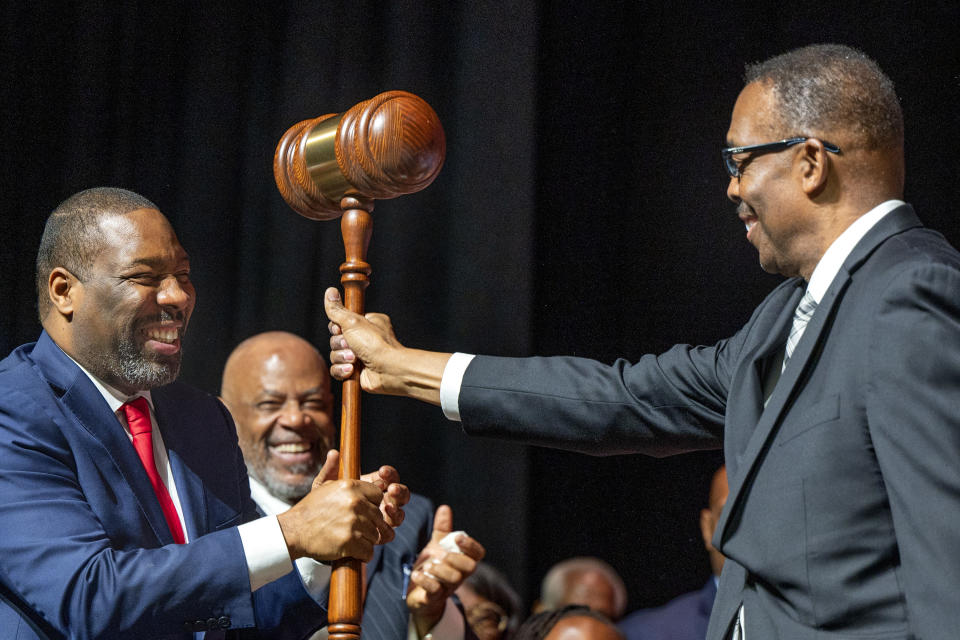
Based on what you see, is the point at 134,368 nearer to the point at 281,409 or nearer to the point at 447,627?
the point at 447,627

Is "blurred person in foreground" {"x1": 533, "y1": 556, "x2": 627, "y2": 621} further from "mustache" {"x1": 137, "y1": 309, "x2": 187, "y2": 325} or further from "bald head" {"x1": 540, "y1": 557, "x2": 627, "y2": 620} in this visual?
"mustache" {"x1": 137, "y1": 309, "x2": 187, "y2": 325}

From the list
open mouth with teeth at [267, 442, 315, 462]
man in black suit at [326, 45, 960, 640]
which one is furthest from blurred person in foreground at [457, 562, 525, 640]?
man in black suit at [326, 45, 960, 640]

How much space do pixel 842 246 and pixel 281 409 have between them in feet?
6.88

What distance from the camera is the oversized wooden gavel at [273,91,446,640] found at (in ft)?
6.13

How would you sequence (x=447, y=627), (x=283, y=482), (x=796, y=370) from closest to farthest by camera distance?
1. (x=796, y=370)
2. (x=447, y=627)
3. (x=283, y=482)

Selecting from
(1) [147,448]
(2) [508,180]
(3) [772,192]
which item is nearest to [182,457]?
(1) [147,448]

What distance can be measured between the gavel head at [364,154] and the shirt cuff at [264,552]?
60cm

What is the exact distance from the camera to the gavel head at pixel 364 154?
1.90 metres

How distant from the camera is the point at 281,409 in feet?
11.2

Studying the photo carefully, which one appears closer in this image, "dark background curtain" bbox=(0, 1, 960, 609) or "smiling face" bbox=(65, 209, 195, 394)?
"smiling face" bbox=(65, 209, 195, 394)

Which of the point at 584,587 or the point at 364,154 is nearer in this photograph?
the point at 364,154

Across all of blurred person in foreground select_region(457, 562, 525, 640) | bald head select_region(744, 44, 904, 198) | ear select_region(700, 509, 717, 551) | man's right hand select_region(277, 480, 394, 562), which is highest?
bald head select_region(744, 44, 904, 198)

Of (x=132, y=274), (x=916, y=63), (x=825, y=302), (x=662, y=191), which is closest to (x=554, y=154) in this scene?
(x=662, y=191)

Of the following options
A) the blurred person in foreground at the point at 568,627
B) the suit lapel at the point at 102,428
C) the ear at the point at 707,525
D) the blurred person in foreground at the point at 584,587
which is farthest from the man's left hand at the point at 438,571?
the ear at the point at 707,525
